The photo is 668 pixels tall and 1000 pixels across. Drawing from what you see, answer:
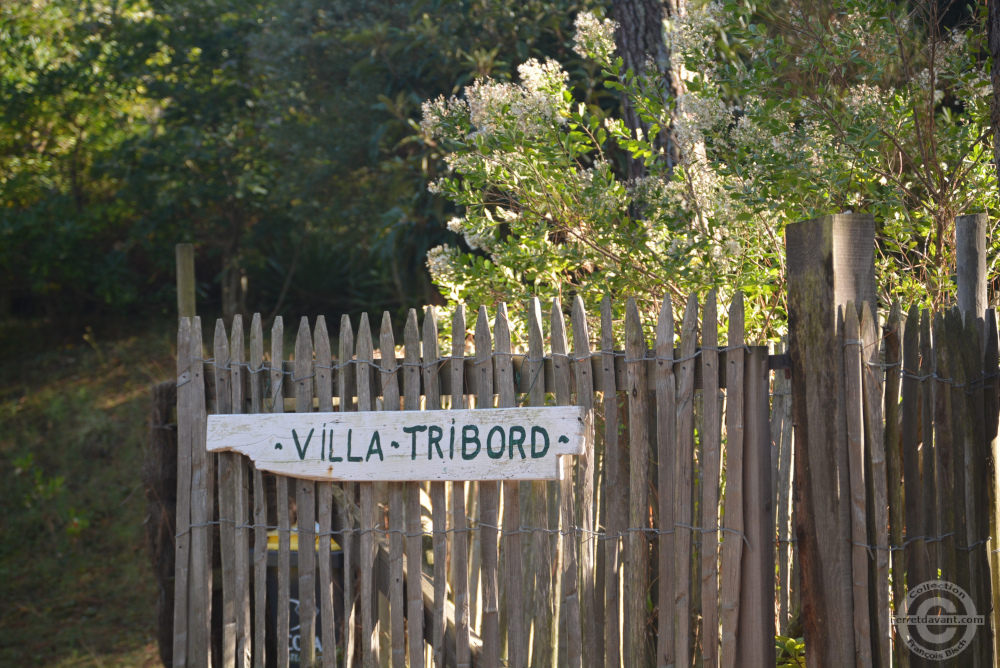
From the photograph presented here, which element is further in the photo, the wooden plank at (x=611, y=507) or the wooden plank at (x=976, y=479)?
the wooden plank at (x=611, y=507)

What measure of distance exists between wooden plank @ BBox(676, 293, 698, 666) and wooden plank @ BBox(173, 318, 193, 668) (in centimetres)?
204

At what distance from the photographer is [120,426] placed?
8969 mm

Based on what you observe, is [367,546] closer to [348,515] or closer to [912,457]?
[348,515]

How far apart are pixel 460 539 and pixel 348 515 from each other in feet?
1.59

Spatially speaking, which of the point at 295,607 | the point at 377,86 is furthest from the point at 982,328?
the point at 377,86

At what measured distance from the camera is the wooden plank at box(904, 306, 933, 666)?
2.69 m

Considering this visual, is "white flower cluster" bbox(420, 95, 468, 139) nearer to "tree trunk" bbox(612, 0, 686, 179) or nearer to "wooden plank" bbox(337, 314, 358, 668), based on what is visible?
"wooden plank" bbox(337, 314, 358, 668)

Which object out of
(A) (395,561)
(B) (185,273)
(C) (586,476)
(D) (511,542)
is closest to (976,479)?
(C) (586,476)

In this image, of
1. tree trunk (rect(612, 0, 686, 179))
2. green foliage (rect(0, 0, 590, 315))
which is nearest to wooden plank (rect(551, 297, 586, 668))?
tree trunk (rect(612, 0, 686, 179))

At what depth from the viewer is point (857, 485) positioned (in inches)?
105

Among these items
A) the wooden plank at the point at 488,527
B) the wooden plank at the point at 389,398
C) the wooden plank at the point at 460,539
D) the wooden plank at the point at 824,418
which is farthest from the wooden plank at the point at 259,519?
the wooden plank at the point at 824,418

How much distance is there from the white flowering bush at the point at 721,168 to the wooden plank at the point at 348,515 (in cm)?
76

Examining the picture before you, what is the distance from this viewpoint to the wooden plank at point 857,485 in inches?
104

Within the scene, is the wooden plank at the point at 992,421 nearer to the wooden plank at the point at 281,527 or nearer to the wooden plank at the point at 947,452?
the wooden plank at the point at 947,452
